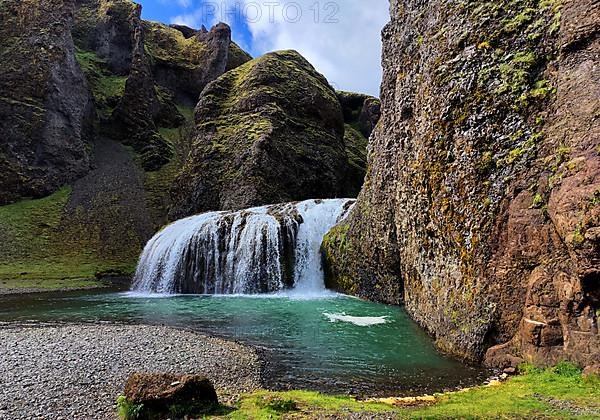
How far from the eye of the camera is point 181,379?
27.6 ft

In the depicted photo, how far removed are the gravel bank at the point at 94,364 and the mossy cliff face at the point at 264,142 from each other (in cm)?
3681

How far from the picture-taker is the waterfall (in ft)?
111

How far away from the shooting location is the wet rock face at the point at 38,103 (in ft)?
199

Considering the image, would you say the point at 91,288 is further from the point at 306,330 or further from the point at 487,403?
the point at 487,403

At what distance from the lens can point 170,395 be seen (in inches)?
319

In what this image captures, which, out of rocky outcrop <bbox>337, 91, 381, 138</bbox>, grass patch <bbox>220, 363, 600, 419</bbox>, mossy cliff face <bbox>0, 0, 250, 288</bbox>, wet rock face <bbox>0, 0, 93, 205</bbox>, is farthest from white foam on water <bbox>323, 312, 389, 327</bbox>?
rocky outcrop <bbox>337, 91, 381, 138</bbox>

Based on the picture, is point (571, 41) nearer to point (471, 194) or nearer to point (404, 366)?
point (471, 194)

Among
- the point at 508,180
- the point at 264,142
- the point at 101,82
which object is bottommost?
the point at 508,180

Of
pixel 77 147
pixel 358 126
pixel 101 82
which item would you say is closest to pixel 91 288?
pixel 77 147

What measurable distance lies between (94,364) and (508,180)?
13.5 meters

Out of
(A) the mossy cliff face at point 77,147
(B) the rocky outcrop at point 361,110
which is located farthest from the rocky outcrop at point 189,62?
(B) the rocky outcrop at point 361,110

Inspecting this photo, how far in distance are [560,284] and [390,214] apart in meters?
14.3

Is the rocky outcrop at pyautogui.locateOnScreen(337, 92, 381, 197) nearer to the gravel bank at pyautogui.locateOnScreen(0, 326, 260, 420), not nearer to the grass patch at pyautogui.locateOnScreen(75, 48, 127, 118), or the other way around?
the grass patch at pyautogui.locateOnScreen(75, 48, 127, 118)

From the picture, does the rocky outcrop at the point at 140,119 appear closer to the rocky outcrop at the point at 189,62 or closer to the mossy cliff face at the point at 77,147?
the mossy cliff face at the point at 77,147
